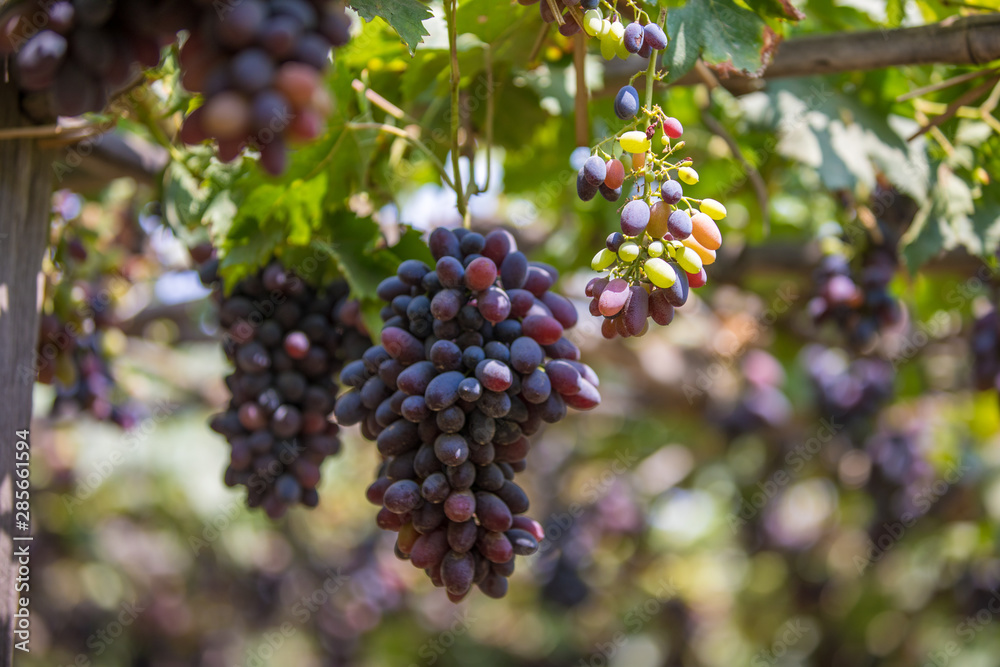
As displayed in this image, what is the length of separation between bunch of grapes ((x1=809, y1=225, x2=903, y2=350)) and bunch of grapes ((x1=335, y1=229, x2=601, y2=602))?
130 centimetres

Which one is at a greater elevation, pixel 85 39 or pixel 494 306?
pixel 85 39

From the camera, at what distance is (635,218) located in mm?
946

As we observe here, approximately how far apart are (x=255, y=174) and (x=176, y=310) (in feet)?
6.63

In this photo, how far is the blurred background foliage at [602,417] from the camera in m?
1.72

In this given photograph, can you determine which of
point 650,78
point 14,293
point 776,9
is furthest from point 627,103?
point 14,293

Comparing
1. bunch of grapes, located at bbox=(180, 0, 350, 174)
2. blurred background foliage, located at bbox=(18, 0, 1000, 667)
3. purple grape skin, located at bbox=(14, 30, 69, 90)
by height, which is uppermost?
bunch of grapes, located at bbox=(180, 0, 350, 174)

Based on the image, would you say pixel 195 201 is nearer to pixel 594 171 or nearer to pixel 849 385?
pixel 594 171

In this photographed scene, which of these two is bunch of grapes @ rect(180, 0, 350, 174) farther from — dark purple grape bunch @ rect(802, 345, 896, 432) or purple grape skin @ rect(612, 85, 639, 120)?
dark purple grape bunch @ rect(802, 345, 896, 432)

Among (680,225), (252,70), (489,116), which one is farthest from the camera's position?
(489,116)

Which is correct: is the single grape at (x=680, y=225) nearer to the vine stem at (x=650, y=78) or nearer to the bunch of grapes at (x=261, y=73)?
the vine stem at (x=650, y=78)

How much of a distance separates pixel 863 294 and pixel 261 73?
1.97 meters

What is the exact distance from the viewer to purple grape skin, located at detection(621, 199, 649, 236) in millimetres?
941

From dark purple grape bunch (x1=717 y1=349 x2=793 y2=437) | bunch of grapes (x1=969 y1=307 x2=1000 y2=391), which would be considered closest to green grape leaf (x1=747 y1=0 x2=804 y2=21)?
bunch of grapes (x1=969 y1=307 x2=1000 y2=391)

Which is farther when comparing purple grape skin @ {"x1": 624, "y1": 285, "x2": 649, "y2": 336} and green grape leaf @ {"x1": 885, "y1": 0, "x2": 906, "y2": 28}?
green grape leaf @ {"x1": 885, "y1": 0, "x2": 906, "y2": 28}
